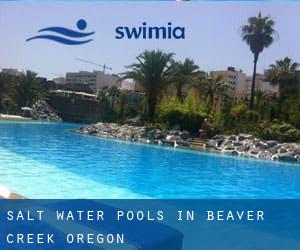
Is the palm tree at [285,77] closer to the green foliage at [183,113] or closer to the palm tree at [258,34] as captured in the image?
the palm tree at [258,34]

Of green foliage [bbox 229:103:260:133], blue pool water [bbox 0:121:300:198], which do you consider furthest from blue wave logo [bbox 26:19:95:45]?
green foliage [bbox 229:103:260:133]

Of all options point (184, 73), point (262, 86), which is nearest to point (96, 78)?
point (184, 73)

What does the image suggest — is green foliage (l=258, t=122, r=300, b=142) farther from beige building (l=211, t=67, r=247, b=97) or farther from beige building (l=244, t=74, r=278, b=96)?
beige building (l=211, t=67, r=247, b=97)

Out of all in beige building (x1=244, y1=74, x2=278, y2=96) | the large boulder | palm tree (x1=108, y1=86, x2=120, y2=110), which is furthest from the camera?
beige building (x1=244, y1=74, x2=278, y2=96)

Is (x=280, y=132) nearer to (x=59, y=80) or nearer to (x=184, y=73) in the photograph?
(x=184, y=73)

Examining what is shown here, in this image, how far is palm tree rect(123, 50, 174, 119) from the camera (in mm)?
15289

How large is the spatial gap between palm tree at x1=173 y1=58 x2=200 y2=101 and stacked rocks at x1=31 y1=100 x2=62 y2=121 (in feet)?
24.2

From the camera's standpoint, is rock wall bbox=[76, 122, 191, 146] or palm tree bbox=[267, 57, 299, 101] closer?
rock wall bbox=[76, 122, 191, 146]

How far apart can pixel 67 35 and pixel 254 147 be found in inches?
324

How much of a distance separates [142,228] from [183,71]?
1341cm

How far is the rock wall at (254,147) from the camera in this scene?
15180 millimetres

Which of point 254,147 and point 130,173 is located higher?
point 254,147

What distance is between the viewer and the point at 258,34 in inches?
586

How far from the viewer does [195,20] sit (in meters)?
8.91
